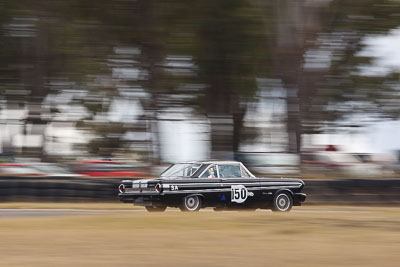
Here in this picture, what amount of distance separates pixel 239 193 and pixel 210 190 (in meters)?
0.70

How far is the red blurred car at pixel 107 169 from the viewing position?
92.9ft

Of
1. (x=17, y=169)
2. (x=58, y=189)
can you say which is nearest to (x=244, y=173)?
(x=58, y=189)

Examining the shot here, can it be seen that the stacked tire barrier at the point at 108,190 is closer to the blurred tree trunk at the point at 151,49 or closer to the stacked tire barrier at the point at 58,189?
the stacked tire barrier at the point at 58,189

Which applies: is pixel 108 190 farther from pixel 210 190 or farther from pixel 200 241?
pixel 200 241

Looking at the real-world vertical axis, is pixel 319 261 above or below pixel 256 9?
below

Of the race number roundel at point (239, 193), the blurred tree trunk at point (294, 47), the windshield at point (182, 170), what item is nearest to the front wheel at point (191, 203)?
the windshield at point (182, 170)

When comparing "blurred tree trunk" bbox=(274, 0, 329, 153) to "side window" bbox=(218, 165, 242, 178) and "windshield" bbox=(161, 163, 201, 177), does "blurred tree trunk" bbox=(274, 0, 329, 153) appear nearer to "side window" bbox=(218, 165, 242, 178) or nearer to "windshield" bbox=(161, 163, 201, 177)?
"side window" bbox=(218, 165, 242, 178)

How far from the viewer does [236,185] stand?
16984 mm

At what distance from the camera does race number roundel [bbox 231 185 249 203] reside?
16.9 meters

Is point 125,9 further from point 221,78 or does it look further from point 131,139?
point 131,139

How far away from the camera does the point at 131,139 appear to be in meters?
31.5

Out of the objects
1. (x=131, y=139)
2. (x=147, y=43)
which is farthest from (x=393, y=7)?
(x=131, y=139)

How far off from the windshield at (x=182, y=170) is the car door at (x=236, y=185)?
56 cm

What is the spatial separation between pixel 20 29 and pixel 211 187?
14.1 m
